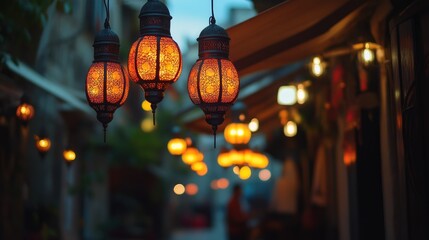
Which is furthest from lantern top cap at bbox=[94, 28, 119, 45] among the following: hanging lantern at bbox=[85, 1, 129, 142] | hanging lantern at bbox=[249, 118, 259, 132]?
hanging lantern at bbox=[249, 118, 259, 132]

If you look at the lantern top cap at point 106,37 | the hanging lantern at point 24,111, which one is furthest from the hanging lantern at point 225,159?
the lantern top cap at point 106,37

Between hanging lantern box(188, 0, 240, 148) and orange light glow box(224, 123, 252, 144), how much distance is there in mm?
7409

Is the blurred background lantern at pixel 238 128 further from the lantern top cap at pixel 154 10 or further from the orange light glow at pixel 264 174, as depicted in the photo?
the orange light glow at pixel 264 174

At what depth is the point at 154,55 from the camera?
658cm

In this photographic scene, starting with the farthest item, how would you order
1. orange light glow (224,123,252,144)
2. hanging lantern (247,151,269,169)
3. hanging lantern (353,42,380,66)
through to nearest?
hanging lantern (247,151,269,169)
orange light glow (224,123,252,144)
hanging lantern (353,42,380,66)

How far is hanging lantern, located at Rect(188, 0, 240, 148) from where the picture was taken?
6652 millimetres

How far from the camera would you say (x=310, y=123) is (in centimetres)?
1467

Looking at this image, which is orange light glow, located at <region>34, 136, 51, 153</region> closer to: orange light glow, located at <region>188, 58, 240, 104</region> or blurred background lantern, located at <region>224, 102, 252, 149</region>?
blurred background lantern, located at <region>224, 102, 252, 149</region>

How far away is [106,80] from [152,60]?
670 mm

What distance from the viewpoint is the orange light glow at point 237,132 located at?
1427 centimetres

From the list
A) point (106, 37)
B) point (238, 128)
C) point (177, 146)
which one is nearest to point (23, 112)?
point (106, 37)

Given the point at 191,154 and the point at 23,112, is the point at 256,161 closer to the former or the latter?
the point at 191,154

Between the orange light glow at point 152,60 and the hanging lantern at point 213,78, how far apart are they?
247 millimetres

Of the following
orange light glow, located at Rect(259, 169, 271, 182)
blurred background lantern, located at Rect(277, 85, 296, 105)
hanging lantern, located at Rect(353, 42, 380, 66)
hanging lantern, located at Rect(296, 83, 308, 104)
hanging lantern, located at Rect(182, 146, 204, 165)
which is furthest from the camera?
orange light glow, located at Rect(259, 169, 271, 182)
